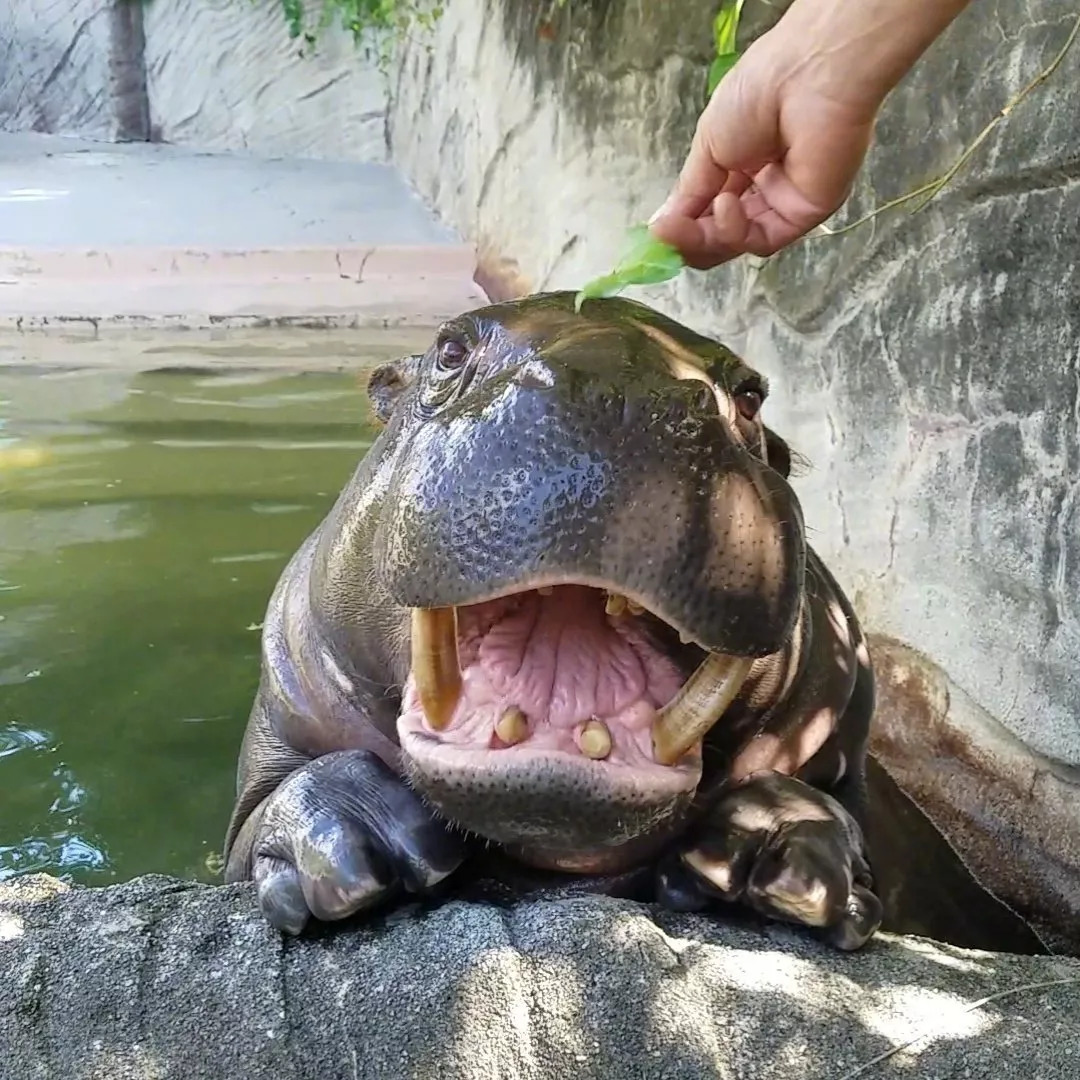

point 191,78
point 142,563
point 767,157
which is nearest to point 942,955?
point 767,157

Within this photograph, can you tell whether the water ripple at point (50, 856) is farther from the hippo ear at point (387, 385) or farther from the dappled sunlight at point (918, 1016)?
the dappled sunlight at point (918, 1016)

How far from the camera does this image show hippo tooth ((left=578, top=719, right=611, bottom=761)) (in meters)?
1.70

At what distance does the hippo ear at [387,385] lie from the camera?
7.87 feet

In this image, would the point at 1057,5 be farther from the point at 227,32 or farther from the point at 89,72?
the point at 89,72

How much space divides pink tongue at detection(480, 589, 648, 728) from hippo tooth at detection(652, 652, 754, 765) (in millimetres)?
68

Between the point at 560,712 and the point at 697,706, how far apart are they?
172mm

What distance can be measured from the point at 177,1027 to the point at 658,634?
0.79 m

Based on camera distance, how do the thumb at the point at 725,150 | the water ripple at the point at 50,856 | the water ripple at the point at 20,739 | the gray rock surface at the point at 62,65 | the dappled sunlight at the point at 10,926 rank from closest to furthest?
the dappled sunlight at the point at 10,926 < the thumb at the point at 725,150 < the water ripple at the point at 50,856 < the water ripple at the point at 20,739 < the gray rock surface at the point at 62,65

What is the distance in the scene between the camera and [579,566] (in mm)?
1519

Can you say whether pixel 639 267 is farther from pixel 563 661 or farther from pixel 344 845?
pixel 344 845

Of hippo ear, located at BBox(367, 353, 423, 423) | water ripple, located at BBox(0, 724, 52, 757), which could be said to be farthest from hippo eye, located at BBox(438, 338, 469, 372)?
water ripple, located at BBox(0, 724, 52, 757)

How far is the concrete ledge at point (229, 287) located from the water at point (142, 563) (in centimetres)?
52

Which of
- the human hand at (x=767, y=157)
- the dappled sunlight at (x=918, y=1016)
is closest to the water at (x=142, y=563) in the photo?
the human hand at (x=767, y=157)

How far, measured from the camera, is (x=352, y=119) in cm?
1277
